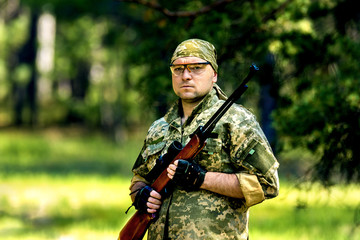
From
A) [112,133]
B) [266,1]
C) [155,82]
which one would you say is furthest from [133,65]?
[112,133]

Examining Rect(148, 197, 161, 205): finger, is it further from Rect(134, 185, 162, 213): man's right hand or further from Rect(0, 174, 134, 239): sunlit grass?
Rect(0, 174, 134, 239): sunlit grass

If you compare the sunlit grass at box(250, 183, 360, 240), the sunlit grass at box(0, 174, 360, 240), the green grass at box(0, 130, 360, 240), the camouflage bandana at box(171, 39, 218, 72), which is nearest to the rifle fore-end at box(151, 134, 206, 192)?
the camouflage bandana at box(171, 39, 218, 72)

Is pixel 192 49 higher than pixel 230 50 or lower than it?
lower

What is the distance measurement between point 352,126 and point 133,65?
2.61m

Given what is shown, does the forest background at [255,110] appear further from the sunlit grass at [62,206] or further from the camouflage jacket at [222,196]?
the camouflage jacket at [222,196]

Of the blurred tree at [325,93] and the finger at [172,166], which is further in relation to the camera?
the blurred tree at [325,93]

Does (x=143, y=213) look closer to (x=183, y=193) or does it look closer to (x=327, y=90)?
(x=183, y=193)

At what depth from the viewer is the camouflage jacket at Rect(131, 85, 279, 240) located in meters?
2.79

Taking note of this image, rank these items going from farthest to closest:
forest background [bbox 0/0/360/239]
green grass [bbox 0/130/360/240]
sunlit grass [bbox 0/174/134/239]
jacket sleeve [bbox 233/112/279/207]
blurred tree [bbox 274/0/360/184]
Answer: sunlit grass [bbox 0/174/134/239]
green grass [bbox 0/130/360/240]
forest background [bbox 0/0/360/239]
blurred tree [bbox 274/0/360/184]
jacket sleeve [bbox 233/112/279/207]

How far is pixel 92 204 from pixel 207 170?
8.71 meters

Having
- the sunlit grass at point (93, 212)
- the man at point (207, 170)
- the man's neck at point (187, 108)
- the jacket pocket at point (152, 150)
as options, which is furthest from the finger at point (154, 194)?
the sunlit grass at point (93, 212)

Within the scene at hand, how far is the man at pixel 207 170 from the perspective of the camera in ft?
9.17

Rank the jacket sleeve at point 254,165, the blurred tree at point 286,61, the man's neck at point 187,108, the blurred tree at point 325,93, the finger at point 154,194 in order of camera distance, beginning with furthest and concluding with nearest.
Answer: the blurred tree at point 286,61 < the blurred tree at point 325,93 < the man's neck at point 187,108 < the finger at point 154,194 < the jacket sleeve at point 254,165

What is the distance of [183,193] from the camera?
2928mm
